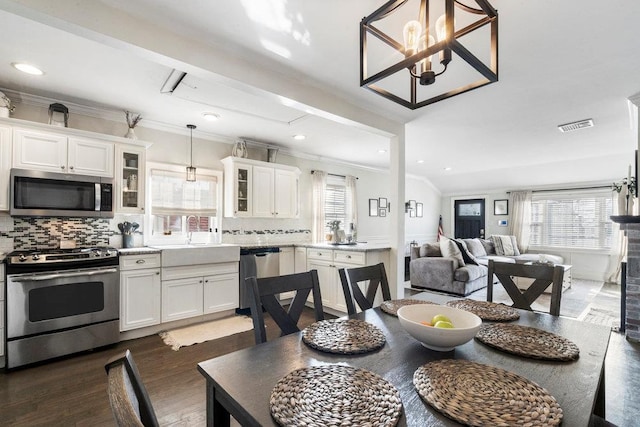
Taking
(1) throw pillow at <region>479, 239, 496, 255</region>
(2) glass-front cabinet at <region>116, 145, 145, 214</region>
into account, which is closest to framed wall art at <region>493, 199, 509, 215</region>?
(1) throw pillow at <region>479, 239, 496, 255</region>

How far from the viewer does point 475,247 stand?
21.5 feet

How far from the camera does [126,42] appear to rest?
1786mm

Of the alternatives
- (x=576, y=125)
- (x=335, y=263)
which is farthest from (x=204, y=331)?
(x=576, y=125)

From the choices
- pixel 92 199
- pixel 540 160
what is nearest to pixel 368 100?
pixel 92 199

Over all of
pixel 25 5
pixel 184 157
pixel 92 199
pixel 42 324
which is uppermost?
pixel 25 5

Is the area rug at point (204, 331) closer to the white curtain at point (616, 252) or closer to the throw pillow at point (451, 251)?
the throw pillow at point (451, 251)

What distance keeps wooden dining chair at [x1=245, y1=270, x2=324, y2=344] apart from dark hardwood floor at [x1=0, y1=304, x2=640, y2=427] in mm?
1002

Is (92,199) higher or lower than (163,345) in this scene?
higher

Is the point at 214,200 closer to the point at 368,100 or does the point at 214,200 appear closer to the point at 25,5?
the point at 368,100

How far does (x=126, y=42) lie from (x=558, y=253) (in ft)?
29.1

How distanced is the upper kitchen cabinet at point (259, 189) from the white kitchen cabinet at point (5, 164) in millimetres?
2138

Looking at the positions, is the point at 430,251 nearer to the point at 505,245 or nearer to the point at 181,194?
the point at 505,245

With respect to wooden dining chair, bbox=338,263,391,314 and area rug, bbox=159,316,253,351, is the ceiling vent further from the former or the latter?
area rug, bbox=159,316,253,351

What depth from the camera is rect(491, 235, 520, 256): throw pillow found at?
23.2 feet
